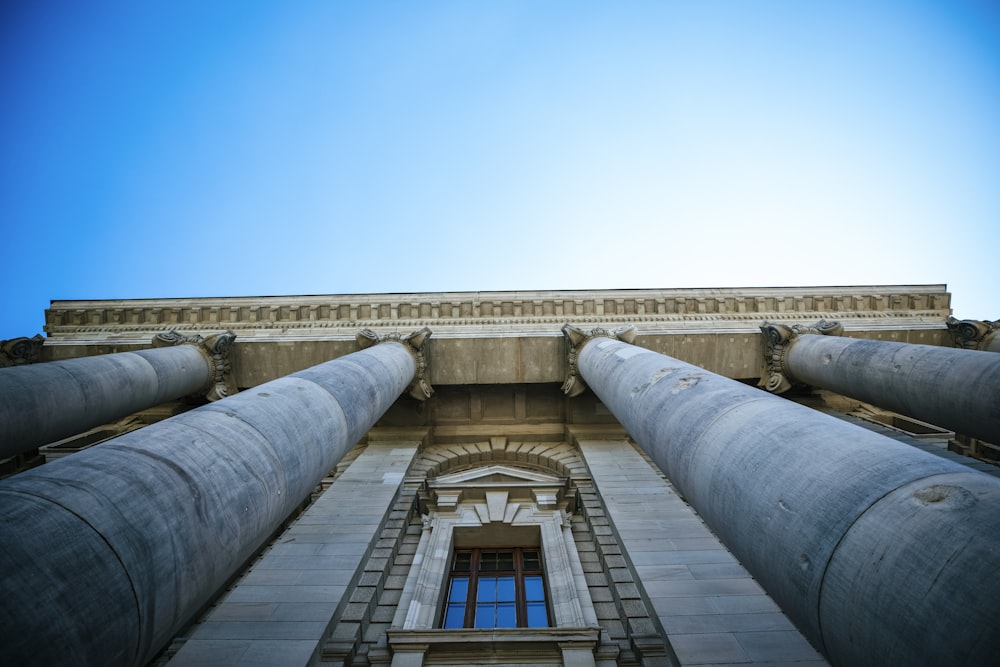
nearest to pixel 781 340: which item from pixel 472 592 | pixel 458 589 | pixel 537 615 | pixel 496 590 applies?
pixel 537 615

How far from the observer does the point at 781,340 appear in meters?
12.8

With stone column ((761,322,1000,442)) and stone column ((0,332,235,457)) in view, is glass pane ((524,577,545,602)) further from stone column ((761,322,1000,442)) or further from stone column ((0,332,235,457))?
stone column ((0,332,235,457))

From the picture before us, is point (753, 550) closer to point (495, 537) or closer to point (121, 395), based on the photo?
point (495, 537)

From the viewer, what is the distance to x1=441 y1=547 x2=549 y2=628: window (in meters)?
8.24

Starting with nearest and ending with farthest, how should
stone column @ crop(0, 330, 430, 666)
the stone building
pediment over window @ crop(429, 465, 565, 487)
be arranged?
1. stone column @ crop(0, 330, 430, 666)
2. the stone building
3. pediment over window @ crop(429, 465, 565, 487)

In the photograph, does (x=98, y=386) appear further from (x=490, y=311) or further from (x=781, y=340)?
(x=781, y=340)

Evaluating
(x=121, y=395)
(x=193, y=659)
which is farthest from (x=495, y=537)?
(x=121, y=395)

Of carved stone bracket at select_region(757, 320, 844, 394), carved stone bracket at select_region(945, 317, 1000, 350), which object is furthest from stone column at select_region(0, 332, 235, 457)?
carved stone bracket at select_region(945, 317, 1000, 350)

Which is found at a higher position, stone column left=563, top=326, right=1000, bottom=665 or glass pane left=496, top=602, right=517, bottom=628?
stone column left=563, top=326, right=1000, bottom=665

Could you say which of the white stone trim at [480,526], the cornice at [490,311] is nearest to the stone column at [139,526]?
the white stone trim at [480,526]

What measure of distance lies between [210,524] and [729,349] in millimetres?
13413

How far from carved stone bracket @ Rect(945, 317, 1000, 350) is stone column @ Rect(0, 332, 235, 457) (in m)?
19.8

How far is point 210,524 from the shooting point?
403cm

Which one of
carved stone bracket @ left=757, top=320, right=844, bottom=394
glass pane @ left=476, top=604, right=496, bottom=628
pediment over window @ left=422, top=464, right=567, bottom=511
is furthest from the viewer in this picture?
carved stone bracket @ left=757, top=320, right=844, bottom=394
